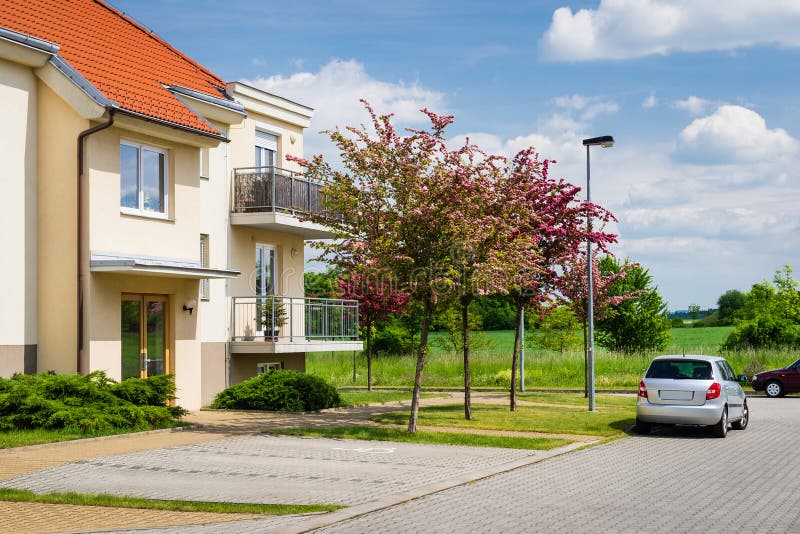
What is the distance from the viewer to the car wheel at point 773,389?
31.7 metres

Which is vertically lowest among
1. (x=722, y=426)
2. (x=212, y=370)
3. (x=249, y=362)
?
(x=722, y=426)

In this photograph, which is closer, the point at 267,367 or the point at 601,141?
the point at 601,141

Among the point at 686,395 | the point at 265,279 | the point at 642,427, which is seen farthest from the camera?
the point at 265,279

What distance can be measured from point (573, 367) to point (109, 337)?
84.1 ft

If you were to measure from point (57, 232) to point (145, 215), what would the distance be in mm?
1889

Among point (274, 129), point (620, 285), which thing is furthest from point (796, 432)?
point (620, 285)

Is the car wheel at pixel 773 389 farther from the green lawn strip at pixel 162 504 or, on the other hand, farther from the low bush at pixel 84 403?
the green lawn strip at pixel 162 504

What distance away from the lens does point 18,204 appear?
17500 millimetres

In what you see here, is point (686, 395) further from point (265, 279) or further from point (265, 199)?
point (265, 279)

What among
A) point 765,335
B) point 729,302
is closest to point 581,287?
point 765,335

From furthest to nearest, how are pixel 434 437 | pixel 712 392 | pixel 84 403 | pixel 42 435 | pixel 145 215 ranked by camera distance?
pixel 145 215 → pixel 712 392 → pixel 434 437 → pixel 84 403 → pixel 42 435

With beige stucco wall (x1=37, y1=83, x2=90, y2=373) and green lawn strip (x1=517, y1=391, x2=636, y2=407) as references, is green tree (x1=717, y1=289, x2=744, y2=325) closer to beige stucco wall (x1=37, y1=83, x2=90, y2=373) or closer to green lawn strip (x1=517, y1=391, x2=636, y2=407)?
green lawn strip (x1=517, y1=391, x2=636, y2=407)

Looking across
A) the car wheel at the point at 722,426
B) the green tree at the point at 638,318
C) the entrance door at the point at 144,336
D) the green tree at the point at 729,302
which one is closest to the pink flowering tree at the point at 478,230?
the car wheel at the point at 722,426

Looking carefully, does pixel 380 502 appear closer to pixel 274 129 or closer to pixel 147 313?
pixel 147 313
